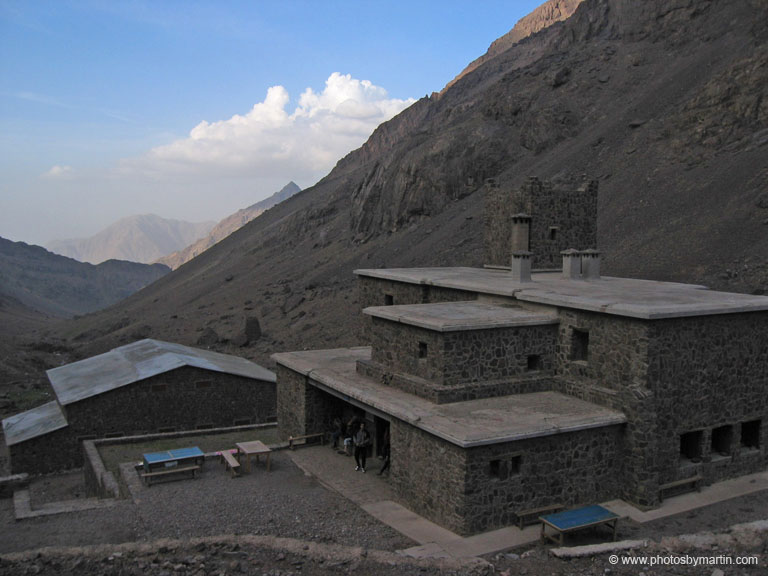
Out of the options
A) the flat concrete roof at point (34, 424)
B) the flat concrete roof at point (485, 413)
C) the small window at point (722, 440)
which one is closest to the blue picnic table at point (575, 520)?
the flat concrete roof at point (485, 413)

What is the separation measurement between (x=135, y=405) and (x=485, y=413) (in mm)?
12068

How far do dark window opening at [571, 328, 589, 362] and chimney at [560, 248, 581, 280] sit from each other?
4.19 meters

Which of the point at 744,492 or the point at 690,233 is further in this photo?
the point at 690,233

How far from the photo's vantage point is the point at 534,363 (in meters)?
14.1

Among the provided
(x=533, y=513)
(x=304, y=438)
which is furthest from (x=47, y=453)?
(x=533, y=513)

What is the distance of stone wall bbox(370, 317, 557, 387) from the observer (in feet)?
42.8

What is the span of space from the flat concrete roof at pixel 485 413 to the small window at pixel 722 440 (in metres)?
2.85

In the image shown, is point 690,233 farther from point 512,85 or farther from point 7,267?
point 7,267

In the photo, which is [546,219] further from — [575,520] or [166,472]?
[166,472]

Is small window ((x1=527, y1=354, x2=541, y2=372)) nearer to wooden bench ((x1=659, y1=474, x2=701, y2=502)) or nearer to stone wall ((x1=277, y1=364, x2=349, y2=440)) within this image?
wooden bench ((x1=659, y1=474, x2=701, y2=502))

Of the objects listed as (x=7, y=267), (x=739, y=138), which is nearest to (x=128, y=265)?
(x=7, y=267)

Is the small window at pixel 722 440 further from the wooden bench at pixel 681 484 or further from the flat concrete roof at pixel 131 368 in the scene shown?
the flat concrete roof at pixel 131 368

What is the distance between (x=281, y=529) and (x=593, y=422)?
→ 575 centimetres

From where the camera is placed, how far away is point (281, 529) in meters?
11.1
